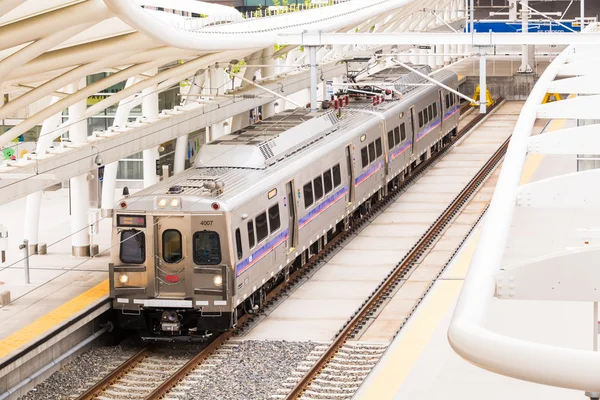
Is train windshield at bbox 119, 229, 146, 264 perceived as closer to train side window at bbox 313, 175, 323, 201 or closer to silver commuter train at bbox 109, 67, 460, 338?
silver commuter train at bbox 109, 67, 460, 338

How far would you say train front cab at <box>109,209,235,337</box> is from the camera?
17.1m

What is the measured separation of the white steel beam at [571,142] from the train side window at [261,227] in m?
8.17

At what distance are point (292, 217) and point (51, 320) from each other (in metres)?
5.12

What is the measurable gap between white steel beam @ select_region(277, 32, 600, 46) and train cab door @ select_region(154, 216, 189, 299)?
325 inches

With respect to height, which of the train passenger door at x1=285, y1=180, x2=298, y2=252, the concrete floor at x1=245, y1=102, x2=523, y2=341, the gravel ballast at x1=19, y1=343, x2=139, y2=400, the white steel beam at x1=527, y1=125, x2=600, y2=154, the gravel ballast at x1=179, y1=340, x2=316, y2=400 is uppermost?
the white steel beam at x1=527, y1=125, x2=600, y2=154

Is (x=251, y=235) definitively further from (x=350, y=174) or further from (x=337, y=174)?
(x=350, y=174)

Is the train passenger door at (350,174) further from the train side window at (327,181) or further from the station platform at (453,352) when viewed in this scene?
the station platform at (453,352)

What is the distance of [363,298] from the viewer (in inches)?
800

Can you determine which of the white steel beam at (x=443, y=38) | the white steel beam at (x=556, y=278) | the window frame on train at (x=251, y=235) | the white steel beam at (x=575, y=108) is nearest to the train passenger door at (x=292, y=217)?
the window frame on train at (x=251, y=235)

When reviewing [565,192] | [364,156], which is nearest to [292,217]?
[364,156]

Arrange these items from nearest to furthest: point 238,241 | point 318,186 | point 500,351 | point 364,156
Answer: point 500,351, point 238,241, point 318,186, point 364,156

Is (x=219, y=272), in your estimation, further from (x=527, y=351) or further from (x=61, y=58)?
(x=527, y=351)

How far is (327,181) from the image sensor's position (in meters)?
22.6

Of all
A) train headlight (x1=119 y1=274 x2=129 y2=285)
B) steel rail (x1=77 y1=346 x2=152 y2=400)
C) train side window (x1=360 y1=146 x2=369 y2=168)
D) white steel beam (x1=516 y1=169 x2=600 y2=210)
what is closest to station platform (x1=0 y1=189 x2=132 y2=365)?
train headlight (x1=119 y1=274 x2=129 y2=285)
